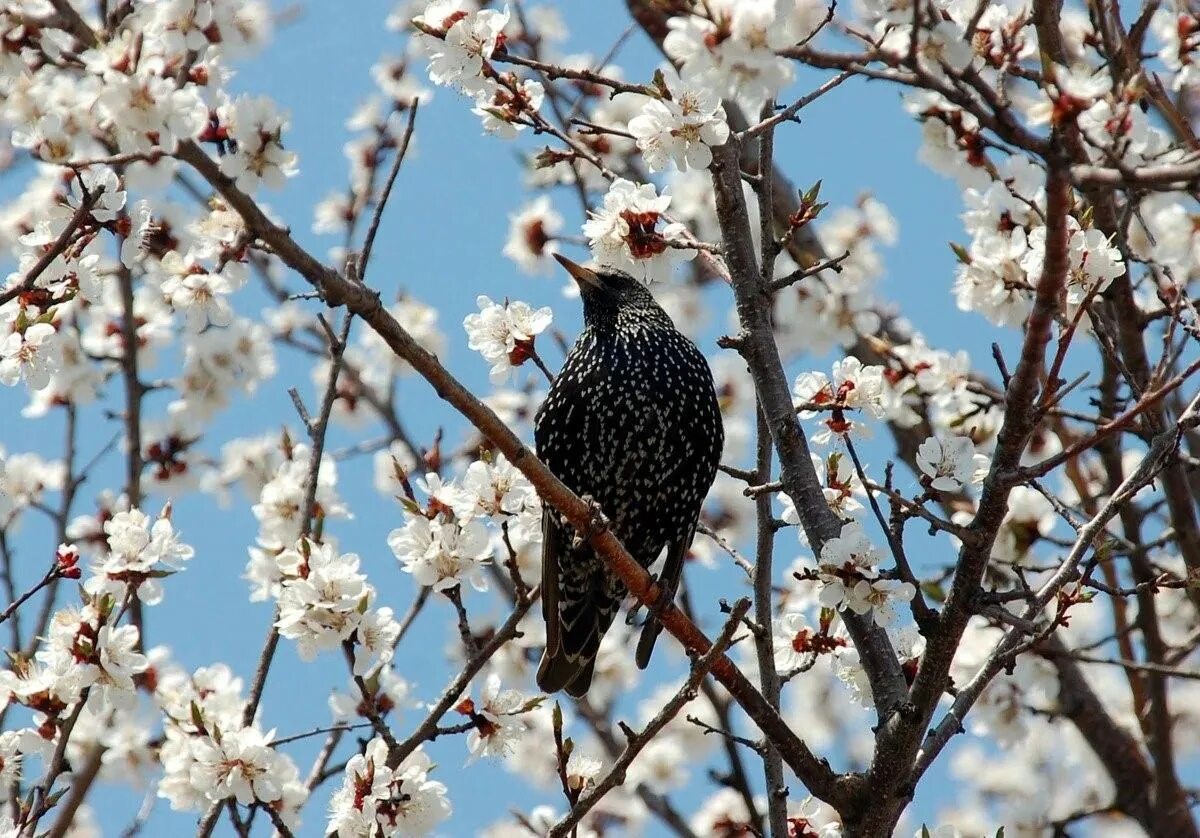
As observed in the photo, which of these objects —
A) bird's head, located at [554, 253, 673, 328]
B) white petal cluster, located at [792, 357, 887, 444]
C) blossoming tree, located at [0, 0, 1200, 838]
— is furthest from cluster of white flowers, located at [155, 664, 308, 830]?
bird's head, located at [554, 253, 673, 328]

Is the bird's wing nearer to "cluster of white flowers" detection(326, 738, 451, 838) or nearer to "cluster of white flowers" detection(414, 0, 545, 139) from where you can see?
"cluster of white flowers" detection(326, 738, 451, 838)

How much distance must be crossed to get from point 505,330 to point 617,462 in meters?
0.70

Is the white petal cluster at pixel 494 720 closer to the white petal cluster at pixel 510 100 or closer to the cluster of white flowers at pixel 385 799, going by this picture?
the cluster of white flowers at pixel 385 799

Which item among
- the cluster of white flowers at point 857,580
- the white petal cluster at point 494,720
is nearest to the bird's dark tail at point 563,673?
the white petal cluster at point 494,720

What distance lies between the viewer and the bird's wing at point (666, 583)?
353cm

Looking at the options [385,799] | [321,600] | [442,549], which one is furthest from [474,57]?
[385,799]

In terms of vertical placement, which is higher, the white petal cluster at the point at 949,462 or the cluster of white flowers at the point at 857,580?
the white petal cluster at the point at 949,462

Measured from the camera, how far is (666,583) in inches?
156

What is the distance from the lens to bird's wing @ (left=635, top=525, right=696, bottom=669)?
3533mm

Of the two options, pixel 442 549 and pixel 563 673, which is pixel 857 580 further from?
pixel 563 673

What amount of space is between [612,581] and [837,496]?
1014 millimetres

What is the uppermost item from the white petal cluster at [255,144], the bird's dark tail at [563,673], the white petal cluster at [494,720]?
the white petal cluster at [255,144]

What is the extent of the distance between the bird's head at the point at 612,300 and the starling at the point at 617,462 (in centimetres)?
10

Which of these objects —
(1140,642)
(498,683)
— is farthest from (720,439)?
(1140,642)
